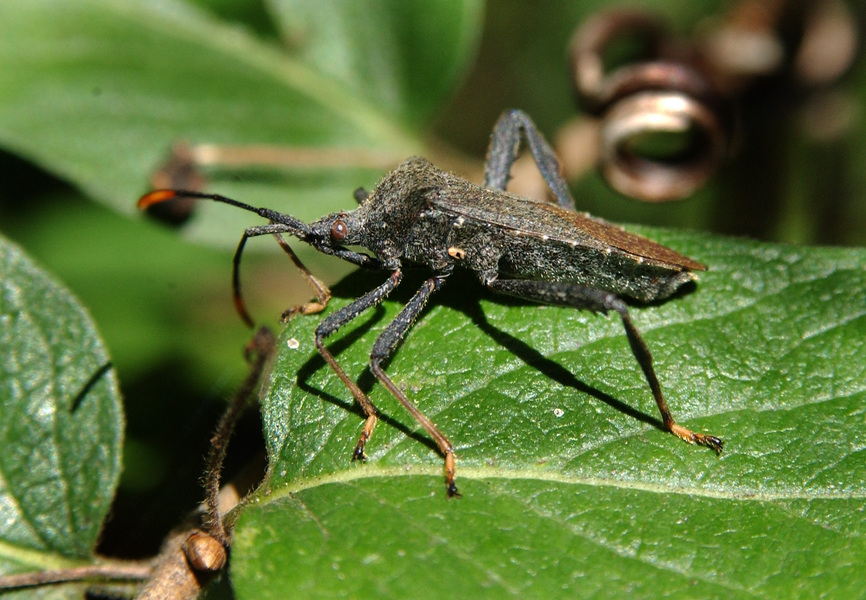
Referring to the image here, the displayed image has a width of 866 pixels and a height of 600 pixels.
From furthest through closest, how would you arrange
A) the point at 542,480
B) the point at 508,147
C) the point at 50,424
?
the point at 508,147, the point at 50,424, the point at 542,480

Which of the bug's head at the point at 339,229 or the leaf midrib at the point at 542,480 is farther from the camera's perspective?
the bug's head at the point at 339,229

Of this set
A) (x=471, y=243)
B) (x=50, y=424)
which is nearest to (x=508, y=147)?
(x=471, y=243)

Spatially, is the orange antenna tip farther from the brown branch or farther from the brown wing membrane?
the brown branch

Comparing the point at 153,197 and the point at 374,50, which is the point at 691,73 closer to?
the point at 374,50

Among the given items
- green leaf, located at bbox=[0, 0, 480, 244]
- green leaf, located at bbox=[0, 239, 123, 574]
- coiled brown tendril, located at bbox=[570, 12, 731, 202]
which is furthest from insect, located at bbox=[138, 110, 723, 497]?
green leaf, located at bbox=[0, 239, 123, 574]

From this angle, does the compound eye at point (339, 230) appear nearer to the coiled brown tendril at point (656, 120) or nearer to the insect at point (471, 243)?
the insect at point (471, 243)

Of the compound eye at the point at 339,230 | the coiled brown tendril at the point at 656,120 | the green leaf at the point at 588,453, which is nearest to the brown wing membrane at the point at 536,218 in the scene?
the green leaf at the point at 588,453
